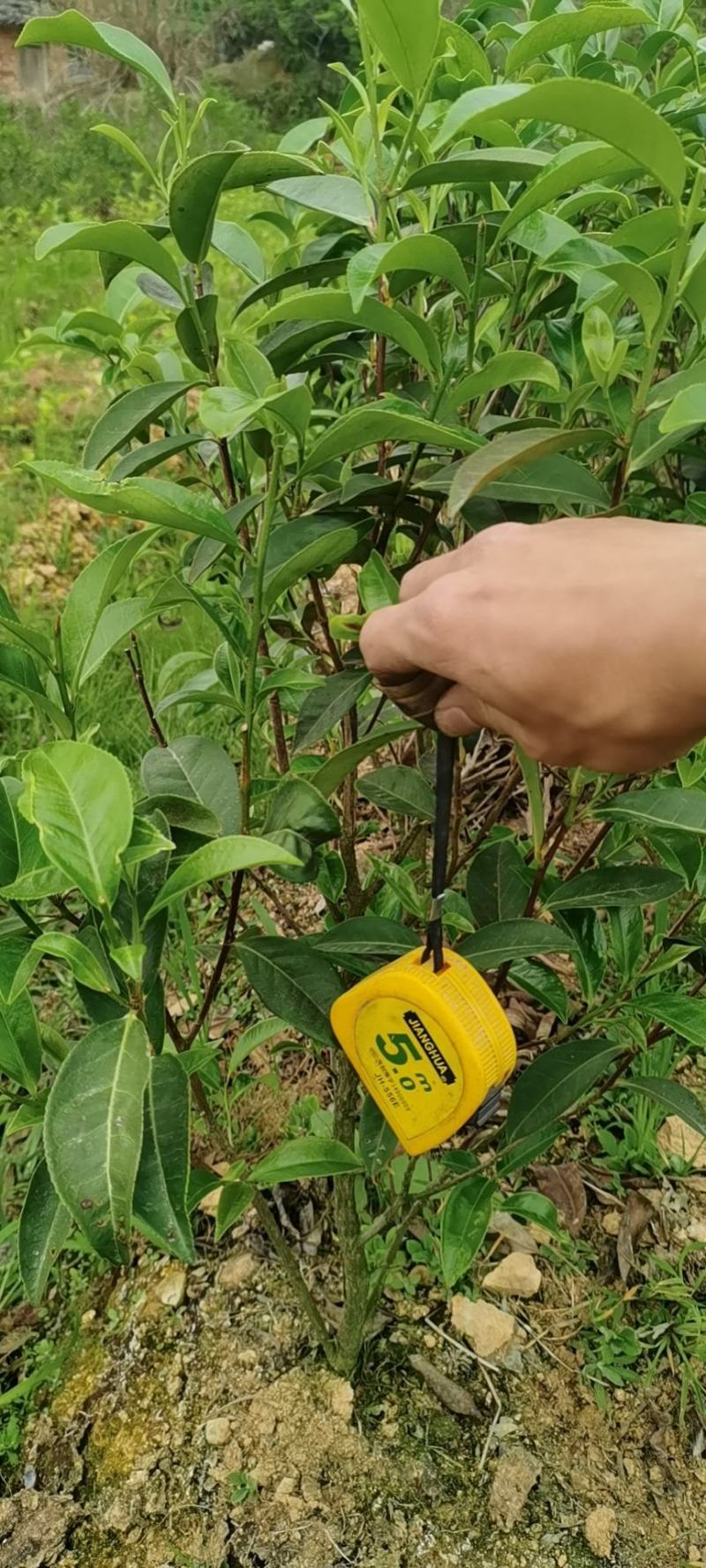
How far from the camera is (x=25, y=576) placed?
9.18ft

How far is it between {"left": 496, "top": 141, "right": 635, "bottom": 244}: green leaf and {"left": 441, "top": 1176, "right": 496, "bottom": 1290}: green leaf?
2.94ft

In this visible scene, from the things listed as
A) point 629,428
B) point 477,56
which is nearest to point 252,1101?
point 629,428

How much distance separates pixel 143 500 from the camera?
67 cm

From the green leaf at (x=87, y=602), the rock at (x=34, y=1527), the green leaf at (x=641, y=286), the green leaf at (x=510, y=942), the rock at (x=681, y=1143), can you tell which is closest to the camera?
the green leaf at (x=641, y=286)

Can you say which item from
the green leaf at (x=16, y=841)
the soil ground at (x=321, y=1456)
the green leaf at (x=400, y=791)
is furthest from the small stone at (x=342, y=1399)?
the green leaf at (x=16, y=841)

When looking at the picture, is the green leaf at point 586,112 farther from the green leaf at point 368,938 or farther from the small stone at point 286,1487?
the small stone at point 286,1487

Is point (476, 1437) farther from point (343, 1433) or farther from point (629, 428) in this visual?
point (629, 428)

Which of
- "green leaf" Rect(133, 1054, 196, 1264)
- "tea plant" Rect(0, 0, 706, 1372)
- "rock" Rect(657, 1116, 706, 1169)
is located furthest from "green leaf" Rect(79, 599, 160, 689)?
"rock" Rect(657, 1116, 706, 1169)

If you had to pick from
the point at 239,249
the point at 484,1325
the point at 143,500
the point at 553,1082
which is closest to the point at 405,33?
the point at 143,500

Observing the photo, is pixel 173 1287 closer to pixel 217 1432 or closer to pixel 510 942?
pixel 217 1432

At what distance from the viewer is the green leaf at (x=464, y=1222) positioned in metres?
1.05

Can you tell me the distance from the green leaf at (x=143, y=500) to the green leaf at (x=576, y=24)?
0.39 metres

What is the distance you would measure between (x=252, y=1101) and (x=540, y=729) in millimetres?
1200

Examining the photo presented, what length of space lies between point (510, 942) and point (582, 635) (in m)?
0.40
